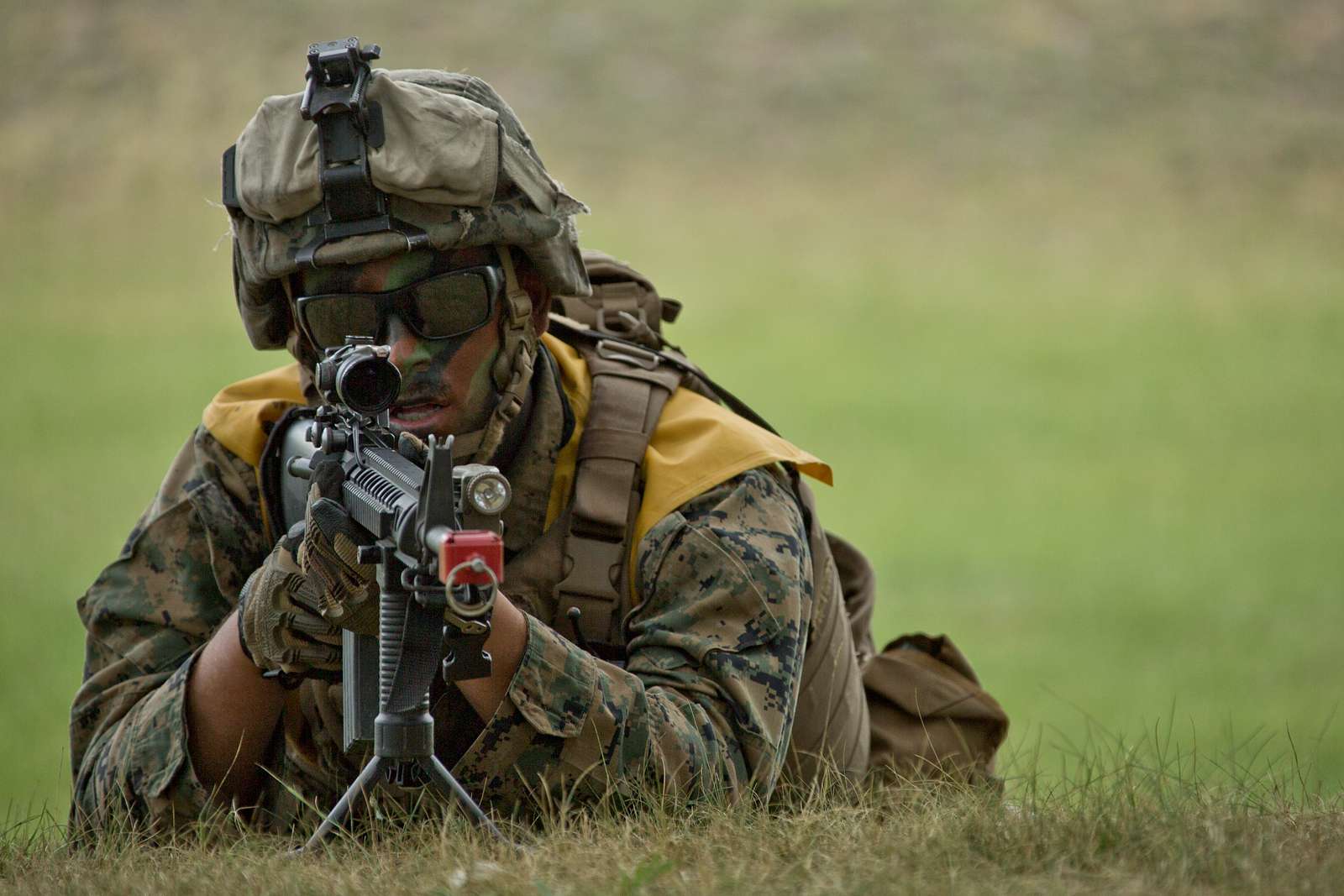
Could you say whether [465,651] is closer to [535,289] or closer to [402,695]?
[402,695]

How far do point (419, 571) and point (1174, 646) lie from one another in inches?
649

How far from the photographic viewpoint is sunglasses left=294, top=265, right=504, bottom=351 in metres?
4.09

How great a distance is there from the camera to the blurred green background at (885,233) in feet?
72.7

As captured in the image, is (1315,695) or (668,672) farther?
(1315,695)

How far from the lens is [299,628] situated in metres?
3.67

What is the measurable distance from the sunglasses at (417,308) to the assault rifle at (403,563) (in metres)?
0.40

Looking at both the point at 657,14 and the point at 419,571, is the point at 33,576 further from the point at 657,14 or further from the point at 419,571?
the point at 419,571

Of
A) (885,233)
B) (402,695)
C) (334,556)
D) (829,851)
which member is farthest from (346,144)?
(885,233)

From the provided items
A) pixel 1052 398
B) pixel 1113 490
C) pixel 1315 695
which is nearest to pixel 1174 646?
pixel 1315 695

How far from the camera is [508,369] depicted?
13.9 feet

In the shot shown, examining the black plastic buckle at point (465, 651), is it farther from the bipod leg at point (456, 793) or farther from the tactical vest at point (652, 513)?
the tactical vest at point (652, 513)

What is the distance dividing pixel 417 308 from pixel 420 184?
282 mm

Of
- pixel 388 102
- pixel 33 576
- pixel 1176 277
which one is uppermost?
pixel 1176 277

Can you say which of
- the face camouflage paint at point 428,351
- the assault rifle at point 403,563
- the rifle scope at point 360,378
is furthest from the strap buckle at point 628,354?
the rifle scope at point 360,378
